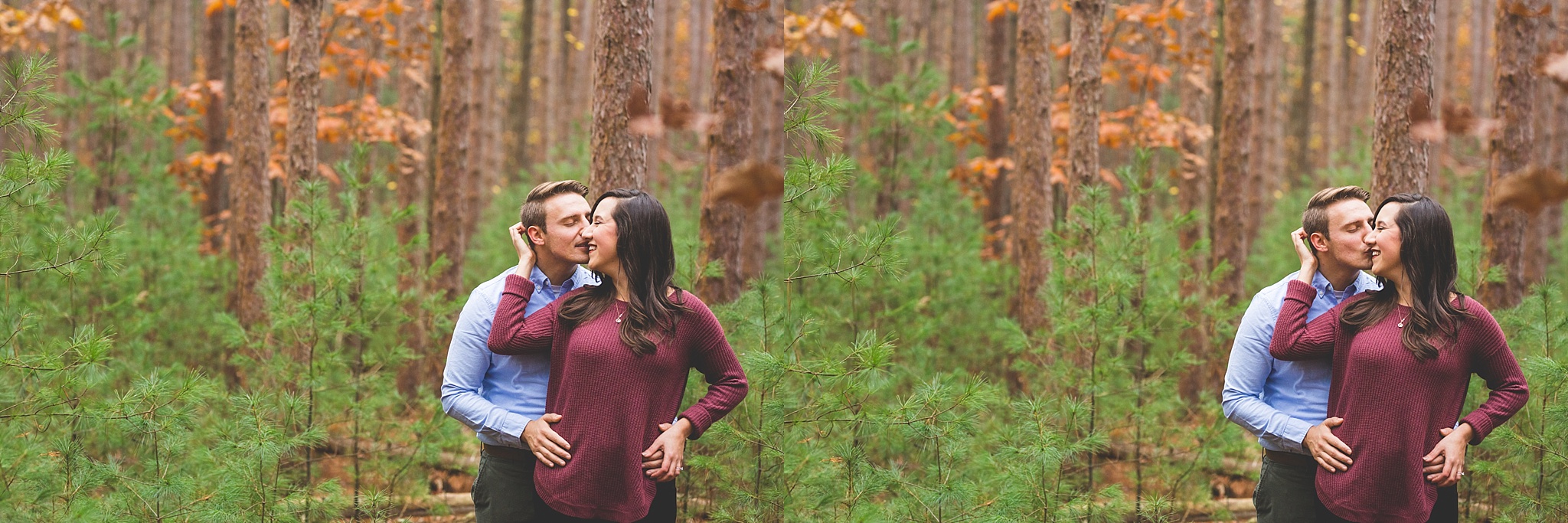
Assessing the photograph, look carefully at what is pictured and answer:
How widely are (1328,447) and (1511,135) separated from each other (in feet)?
14.6

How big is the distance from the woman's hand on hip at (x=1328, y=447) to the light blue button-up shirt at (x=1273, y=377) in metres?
0.08

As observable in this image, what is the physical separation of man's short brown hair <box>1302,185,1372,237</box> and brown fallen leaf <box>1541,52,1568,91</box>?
56 cm

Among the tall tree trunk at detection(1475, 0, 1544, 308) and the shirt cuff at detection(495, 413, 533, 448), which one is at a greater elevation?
the tall tree trunk at detection(1475, 0, 1544, 308)

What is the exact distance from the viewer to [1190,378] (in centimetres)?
821

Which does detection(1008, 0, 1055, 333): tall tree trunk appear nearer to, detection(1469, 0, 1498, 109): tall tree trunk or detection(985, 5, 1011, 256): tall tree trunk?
detection(985, 5, 1011, 256): tall tree trunk

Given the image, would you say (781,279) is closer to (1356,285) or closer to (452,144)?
(1356,285)

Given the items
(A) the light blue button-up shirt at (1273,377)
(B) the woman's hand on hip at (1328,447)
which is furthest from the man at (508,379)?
(B) the woman's hand on hip at (1328,447)

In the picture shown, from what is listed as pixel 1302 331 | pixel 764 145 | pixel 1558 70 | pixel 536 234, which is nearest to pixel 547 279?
pixel 536 234

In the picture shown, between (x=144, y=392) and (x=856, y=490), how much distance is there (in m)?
2.62

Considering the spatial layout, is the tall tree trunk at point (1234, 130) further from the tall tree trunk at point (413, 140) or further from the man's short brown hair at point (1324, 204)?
the tall tree trunk at point (413, 140)

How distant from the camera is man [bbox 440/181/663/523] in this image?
2.90m

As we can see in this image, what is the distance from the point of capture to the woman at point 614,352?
2768 millimetres

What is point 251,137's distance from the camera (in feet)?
22.9

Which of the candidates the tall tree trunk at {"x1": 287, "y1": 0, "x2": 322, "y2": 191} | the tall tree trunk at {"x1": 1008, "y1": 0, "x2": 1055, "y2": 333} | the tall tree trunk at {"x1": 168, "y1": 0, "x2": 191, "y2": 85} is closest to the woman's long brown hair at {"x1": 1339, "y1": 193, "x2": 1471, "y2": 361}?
the tall tree trunk at {"x1": 1008, "y1": 0, "x2": 1055, "y2": 333}
